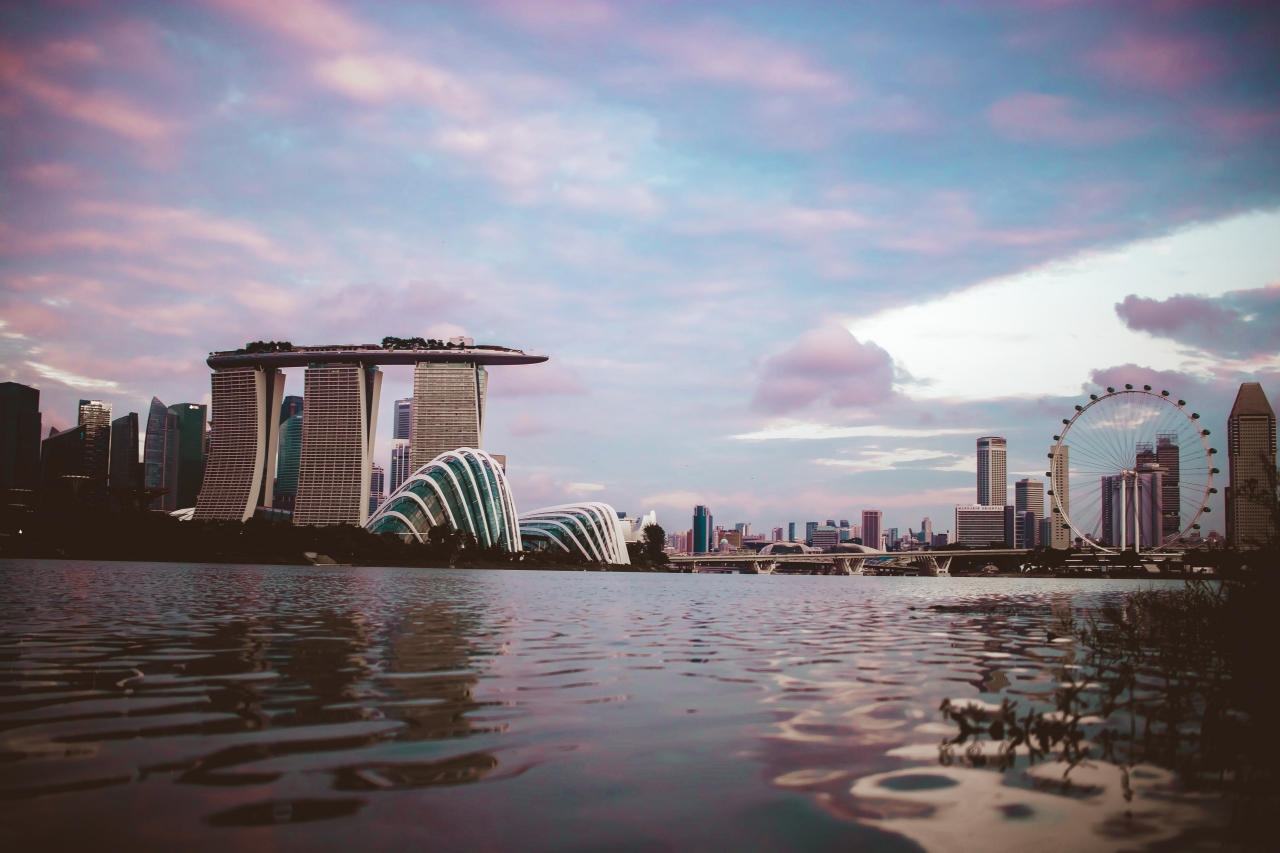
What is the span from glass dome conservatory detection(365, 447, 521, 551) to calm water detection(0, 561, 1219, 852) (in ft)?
448

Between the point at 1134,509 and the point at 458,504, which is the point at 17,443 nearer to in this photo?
the point at 458,504

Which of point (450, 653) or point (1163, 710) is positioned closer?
point (1163, 710)

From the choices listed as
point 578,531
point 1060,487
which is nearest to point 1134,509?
point 1060,487

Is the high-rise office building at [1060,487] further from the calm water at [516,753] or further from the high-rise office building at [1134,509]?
the calm water at [516,753]

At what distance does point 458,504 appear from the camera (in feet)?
511

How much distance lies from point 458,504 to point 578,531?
31165mm

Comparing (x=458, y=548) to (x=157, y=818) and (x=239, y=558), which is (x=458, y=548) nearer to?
(x=239, y=558)

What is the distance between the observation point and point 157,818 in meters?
6.18

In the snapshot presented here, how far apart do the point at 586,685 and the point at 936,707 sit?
15.2 ft

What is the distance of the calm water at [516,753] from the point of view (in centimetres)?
617

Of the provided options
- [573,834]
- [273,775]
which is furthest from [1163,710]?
[273,775]

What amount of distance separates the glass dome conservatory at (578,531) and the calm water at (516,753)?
155 m

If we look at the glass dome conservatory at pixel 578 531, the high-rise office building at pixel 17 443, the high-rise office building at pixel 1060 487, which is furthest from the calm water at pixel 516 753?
the high-rise office building at pixel 17 443

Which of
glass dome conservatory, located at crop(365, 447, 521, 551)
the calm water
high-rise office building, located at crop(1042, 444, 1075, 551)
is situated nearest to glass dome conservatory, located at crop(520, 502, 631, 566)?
glass dome conservatory, located at crop(365, 447, 521, 551)
